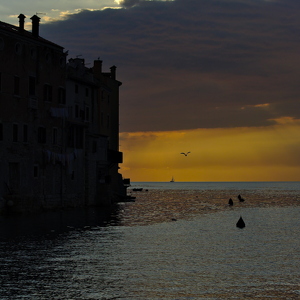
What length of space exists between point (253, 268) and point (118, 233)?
15849 mm

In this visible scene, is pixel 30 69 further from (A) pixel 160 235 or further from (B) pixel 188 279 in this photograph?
(B) pixel 188 279

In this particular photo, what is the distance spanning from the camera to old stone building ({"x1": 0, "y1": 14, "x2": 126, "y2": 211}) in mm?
48938

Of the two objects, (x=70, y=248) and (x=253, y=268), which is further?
(x=70, y=248)

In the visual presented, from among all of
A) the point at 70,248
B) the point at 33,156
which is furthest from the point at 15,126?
the point at 70,248

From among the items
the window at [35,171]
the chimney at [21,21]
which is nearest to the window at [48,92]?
the chimney at [21,21]

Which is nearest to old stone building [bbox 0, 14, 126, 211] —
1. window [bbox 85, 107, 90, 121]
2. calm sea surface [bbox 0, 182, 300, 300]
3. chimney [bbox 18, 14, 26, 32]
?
chimney [bbox 18, 14, 26, 32]

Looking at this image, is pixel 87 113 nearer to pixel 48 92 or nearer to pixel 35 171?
Result: pixel 48 92

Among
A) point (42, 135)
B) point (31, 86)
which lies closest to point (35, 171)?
point (42, 135)

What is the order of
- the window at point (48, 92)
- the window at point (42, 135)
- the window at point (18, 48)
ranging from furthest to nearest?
the window at point (48, 92)
the window at point (42, 135)
the window at point (18, 48)

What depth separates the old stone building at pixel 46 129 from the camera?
48.9m

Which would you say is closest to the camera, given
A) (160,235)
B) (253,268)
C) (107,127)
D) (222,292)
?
(222,292)

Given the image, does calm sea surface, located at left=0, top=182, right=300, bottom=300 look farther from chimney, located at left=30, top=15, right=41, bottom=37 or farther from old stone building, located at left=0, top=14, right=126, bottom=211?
chimney, located at left=30, top=15, right=41, bottom=37

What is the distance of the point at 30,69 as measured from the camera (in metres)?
52.6

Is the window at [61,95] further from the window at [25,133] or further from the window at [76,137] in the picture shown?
the window at [25,133]
